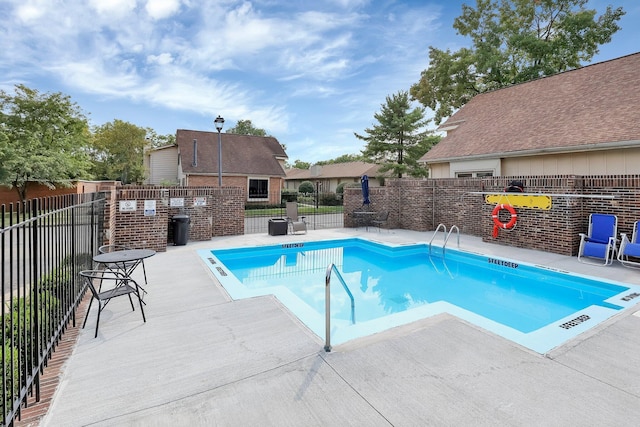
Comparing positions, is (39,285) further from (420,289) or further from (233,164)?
(233,164)

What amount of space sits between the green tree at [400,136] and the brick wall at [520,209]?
941 cm

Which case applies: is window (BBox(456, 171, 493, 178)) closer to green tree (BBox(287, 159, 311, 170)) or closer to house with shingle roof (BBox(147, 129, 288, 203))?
house with shingle roof (BBox(147, 129, 288, 203))

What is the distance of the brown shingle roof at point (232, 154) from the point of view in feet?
74.2

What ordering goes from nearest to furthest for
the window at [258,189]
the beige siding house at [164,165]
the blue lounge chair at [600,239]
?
the blue lounge chair at [600,239], the window at [258,189], the beige siding house at [164,165]

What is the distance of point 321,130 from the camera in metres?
37.7

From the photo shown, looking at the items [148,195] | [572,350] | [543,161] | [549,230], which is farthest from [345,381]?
[543,161]

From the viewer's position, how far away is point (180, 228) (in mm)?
9531

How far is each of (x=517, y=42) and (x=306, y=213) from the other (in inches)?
645

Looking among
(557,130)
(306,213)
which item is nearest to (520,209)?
(557,130)

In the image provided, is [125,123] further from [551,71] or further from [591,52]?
[591,52]

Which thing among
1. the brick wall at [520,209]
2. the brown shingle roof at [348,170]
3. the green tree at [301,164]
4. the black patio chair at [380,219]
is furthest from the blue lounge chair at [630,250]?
the green tree at [301,164]

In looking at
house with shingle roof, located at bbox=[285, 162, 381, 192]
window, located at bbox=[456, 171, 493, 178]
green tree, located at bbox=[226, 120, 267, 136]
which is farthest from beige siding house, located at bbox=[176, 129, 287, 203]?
green tree, located at bbox=[226, 120, 267, 136]

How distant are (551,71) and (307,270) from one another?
21.2m

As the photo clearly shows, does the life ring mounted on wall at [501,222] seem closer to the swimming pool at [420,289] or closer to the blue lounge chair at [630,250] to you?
the swimming pool at [420,289]
